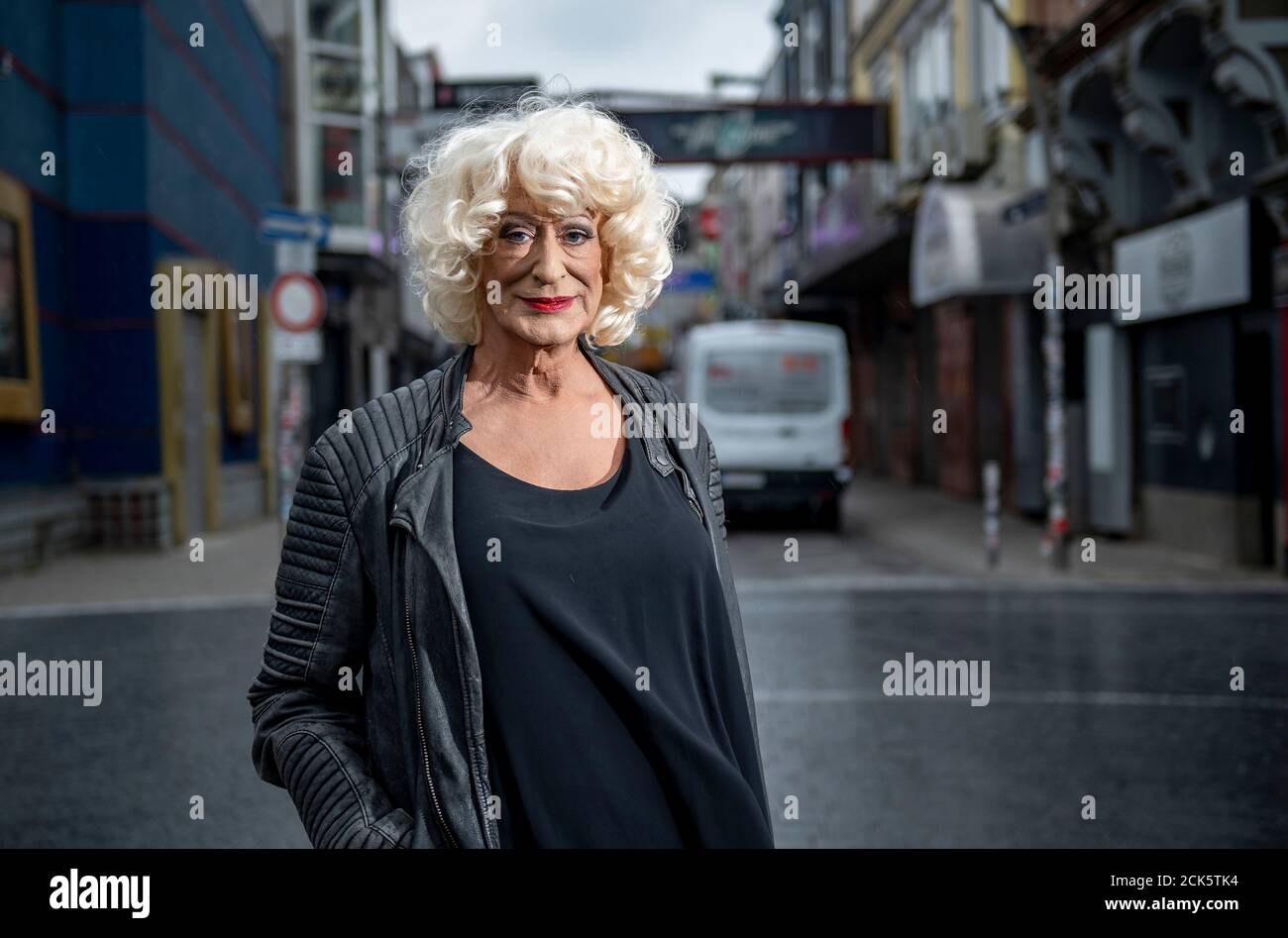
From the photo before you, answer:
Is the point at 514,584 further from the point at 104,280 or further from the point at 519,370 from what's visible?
the point at 104,280

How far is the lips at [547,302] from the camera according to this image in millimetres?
2172

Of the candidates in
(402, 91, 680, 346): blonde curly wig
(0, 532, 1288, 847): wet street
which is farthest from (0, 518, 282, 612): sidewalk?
(402, 91, 680, 346): blonde curly wig

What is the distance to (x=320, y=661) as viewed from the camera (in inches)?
80.9

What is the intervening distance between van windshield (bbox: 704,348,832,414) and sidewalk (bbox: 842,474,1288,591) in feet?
6.40

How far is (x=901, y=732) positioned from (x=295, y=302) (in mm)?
7838

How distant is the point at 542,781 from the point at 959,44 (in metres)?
23.4

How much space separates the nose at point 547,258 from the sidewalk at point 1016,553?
1177cm

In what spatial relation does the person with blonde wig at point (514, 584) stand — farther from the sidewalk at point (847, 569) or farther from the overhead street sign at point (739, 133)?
the overhead street sign at point (739, 133)

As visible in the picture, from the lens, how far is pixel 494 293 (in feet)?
7.22

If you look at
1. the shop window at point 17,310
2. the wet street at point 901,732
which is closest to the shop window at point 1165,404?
the wet street at point 901,732

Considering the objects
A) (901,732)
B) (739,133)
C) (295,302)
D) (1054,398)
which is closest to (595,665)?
(901,732)
